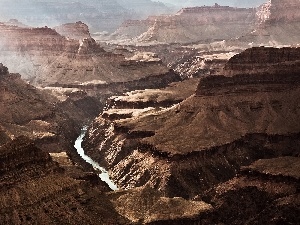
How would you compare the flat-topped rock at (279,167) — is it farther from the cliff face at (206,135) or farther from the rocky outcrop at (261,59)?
the rocky outcrop at (261,59)

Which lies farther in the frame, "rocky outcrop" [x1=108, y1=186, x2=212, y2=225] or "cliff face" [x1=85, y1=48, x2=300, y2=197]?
"cliff face" [x1=85, y1=48, x2=300, y2=197]

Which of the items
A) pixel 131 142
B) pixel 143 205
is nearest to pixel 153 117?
pixel 131 142

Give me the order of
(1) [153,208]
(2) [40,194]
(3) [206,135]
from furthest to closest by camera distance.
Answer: (3) [206,135]
(1) [153,208]
(2) [40,194]

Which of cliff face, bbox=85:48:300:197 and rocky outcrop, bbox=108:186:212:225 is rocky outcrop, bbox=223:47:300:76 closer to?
cliff face, bbox=85:48:300:197

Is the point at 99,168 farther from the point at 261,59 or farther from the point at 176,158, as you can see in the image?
the point at 261,59

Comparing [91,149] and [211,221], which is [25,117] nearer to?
[91,149]

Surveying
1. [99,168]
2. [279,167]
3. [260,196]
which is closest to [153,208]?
[260,196]

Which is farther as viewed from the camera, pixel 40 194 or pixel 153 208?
pixel 153 208

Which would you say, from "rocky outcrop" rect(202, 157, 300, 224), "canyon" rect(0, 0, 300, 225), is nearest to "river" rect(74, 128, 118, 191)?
"canyon" rect(0, 0, 300, 225)

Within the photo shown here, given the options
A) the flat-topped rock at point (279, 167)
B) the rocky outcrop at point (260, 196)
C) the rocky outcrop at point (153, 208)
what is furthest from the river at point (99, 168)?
the flat-topped rock at point (279, 167)
